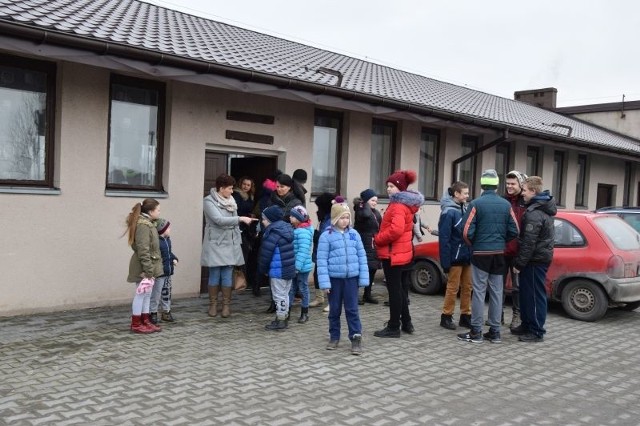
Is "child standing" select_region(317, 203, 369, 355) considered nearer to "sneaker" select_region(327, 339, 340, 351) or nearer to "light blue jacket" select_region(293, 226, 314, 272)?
"sneaker" select_region(327, 339, 340, 351)

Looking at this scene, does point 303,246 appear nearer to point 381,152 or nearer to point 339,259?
point 339,259

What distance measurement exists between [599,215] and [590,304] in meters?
1.34

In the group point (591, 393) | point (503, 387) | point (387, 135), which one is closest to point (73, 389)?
point (503, 387)

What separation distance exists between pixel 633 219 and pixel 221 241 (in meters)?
8.45

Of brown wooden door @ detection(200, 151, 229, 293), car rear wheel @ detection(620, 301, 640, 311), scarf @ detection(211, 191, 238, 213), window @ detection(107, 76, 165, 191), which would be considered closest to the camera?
scarf @ detection(211, 191, 238, 213)

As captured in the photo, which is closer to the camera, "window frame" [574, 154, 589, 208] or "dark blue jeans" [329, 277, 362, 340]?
"dark blue jeans" [329, 277, 362, 340]

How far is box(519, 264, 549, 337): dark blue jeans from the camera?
23.1ft

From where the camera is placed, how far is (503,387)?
17.5 feet

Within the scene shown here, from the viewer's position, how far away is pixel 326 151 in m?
11.1

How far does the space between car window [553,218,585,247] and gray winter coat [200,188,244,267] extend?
4.51 meters

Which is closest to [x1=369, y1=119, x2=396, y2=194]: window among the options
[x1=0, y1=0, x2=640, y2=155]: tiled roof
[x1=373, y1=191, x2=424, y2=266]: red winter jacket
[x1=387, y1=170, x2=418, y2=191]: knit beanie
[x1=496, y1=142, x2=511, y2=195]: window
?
[x1=0, y1=0, x2=640, y2=155]: tiled roof

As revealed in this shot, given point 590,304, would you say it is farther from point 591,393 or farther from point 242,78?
point 242,78

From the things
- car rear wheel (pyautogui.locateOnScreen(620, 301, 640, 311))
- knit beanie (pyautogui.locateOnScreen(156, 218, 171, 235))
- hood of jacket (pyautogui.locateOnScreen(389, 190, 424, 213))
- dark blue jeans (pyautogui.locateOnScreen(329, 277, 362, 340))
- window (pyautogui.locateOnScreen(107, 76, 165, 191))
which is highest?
window (pyautogui.locateOnScreen(107, 76, 165, 191))

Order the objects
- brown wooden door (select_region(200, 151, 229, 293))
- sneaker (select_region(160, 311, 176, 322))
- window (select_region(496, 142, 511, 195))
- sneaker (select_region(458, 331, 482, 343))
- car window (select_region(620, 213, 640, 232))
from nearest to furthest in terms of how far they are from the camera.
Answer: sneaker (select_region(458, 331, 482, 343))
sneaker (select_region(160, 311, 176, 322))
brown wooden door (select_region(200, 151, 229, 293))
car window (select_region(620, 213, 640, 232))
window (select_region(496, 142, 511, 195))
